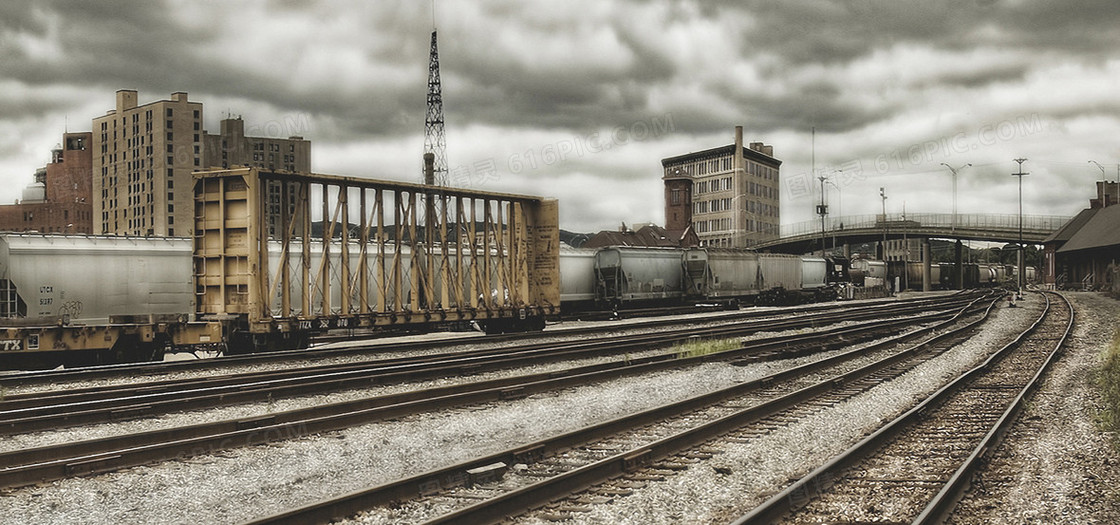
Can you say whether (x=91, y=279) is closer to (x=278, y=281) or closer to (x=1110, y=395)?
(x=278, y=281)

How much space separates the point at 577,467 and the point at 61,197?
15755cm

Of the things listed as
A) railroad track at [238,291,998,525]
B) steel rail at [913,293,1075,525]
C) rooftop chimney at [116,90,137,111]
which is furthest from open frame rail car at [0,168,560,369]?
rooftop chimney at [116,90,137,111]

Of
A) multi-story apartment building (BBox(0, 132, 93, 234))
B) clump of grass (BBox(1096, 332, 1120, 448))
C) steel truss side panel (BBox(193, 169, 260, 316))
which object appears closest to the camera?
clump of grass (BBox(1096, 332, 1120, 448))

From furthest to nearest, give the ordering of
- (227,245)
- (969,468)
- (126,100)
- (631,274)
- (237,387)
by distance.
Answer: (126,100), (631,274), (227,245), (237,387), (969,468)

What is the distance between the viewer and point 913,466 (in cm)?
830

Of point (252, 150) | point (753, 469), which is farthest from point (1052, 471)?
point (252, 150)

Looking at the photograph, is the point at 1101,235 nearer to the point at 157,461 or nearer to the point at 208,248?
the point at 208,248

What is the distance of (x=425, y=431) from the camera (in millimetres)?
10070

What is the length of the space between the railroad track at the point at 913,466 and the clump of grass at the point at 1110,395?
1.05 meters

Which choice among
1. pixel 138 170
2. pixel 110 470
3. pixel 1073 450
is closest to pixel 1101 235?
pixel 1073 450

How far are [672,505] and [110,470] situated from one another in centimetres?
581

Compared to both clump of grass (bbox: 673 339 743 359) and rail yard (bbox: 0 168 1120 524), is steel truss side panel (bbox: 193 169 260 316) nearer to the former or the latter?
rail yard (bbox: 0 168 1120 524)

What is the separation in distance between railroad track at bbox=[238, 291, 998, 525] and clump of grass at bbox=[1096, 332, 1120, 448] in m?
3.51

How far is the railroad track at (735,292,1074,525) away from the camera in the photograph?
6.60 metres
